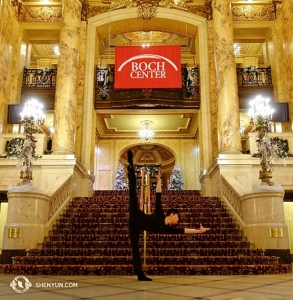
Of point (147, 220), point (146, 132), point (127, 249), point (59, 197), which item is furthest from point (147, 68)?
point (147, 220)

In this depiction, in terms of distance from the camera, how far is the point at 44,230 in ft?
22.9

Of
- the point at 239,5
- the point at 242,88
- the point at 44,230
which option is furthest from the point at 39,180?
the point at 239,5

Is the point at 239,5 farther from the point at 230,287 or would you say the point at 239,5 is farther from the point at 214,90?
the point at 230,287

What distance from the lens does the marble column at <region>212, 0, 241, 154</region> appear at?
10734mm

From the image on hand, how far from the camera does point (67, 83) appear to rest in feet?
37.5

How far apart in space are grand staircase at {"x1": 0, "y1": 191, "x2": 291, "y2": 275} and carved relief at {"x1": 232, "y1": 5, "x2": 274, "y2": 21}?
26.0 feet

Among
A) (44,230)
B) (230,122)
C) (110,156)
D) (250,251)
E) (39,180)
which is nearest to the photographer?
(250,251)

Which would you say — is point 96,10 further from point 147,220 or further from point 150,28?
point 147,220

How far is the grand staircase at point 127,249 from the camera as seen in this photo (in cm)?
504

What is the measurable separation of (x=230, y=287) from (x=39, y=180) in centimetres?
768

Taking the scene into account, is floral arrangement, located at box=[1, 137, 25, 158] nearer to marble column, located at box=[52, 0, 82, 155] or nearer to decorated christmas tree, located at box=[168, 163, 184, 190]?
marble column, located at box=[52, 0, 82, 155]

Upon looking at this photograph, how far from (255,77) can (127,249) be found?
10.0 m

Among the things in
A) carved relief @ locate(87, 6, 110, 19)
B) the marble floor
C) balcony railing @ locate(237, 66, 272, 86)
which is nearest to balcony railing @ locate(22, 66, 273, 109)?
balcony railing @ locate(237, 66, 272, 86)
